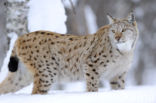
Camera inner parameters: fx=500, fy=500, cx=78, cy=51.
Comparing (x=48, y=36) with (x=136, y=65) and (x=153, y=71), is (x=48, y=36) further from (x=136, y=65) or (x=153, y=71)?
(x=153, y=71)

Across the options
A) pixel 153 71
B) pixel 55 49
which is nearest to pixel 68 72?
pixel 55 49

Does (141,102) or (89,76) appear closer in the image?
(141,102)

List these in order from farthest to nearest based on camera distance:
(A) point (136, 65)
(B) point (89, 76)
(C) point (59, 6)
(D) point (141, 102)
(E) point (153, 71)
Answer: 1. (E) point (153, 71)
2. (A) point (136, 65)
3. (C) point (59, 6)
4. (B) point (89, 76)
5. (D) point (141, 102)

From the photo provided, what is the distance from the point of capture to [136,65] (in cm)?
2447

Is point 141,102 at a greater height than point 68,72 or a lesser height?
lesser

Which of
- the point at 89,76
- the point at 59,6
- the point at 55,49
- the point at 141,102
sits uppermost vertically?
the point at 59,6

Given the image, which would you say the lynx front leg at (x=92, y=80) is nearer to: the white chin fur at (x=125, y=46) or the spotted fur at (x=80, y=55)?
the spotted fur at (x=80, y=55)

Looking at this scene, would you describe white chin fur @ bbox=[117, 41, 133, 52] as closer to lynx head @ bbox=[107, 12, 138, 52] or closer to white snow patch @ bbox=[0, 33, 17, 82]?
lynx head @ bbox=[107, 12, 138, 52]

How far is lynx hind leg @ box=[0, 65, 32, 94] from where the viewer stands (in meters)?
9.16

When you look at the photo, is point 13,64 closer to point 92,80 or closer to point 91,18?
point 92,80

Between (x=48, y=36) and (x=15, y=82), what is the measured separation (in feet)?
3.42

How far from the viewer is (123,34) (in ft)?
28.3

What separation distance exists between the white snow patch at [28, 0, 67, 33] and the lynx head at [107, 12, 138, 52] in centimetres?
203

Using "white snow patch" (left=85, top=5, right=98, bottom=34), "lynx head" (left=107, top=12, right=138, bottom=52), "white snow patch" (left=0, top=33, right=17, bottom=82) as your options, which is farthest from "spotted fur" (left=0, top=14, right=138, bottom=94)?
"white snow patch" (left=85, top=5, right=98, bottom=34)
